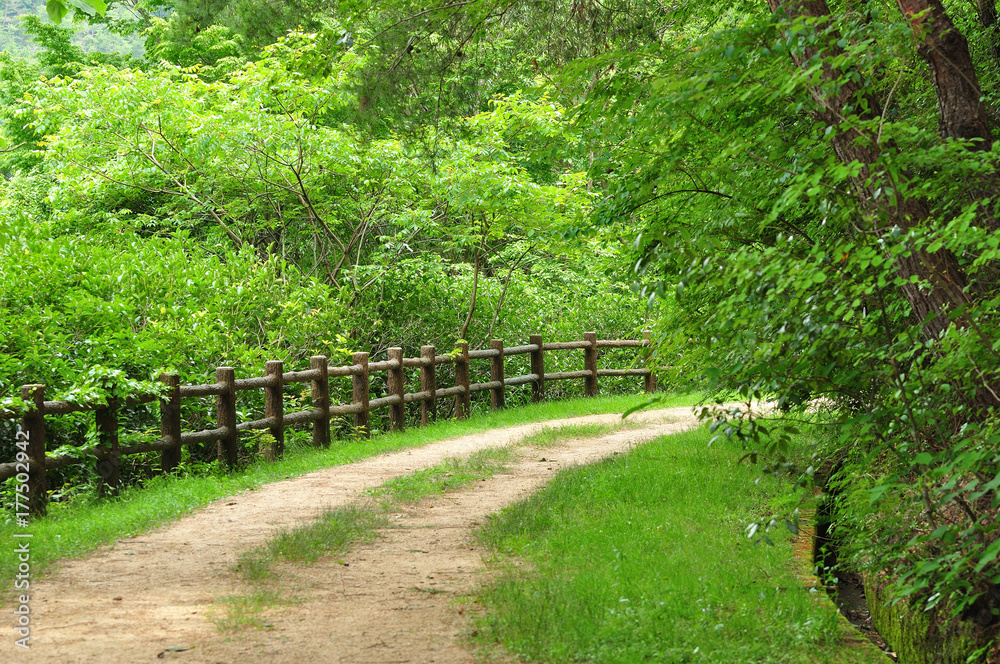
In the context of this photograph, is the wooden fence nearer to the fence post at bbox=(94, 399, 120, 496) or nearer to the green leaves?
the fence post at bbox=(94, 399, 120, 496)

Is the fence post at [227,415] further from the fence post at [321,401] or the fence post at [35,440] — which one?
the fence post at [35,440]

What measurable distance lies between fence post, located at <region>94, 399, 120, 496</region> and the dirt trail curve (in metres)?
1.03

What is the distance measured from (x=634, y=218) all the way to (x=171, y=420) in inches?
213

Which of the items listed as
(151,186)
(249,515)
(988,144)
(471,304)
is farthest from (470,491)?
(151,186)

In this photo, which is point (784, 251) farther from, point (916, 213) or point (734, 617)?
point (734, 617)

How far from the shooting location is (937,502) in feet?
13.9

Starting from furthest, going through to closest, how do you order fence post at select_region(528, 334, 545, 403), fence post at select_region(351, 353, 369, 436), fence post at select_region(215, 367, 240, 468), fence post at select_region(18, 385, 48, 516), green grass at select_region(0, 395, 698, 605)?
fence post at select_region(528, 334, 545, 403)
fence post at select_region(351, 353, 369, 436)
fence post at select_region(215, 367, 240, 468)
fence post at select_region(18, 385, 48, 516)
green grass at select_region(0, 395, 698, 605)

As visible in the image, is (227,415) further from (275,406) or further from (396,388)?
(396,388)

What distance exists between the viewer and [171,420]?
884 centimetres

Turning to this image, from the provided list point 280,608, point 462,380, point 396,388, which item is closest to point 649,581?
point 280,608

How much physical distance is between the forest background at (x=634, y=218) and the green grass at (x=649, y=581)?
0.53m

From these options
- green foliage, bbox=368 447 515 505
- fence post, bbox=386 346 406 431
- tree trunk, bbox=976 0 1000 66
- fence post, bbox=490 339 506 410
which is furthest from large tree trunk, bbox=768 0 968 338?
fence post, bbox=490 339 506 410

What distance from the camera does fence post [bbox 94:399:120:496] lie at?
8.00 metres

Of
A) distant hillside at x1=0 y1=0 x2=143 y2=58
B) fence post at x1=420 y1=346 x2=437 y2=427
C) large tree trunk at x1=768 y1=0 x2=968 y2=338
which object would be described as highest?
distant hillside at x1=0 y1=0 x2=143 y2=58
